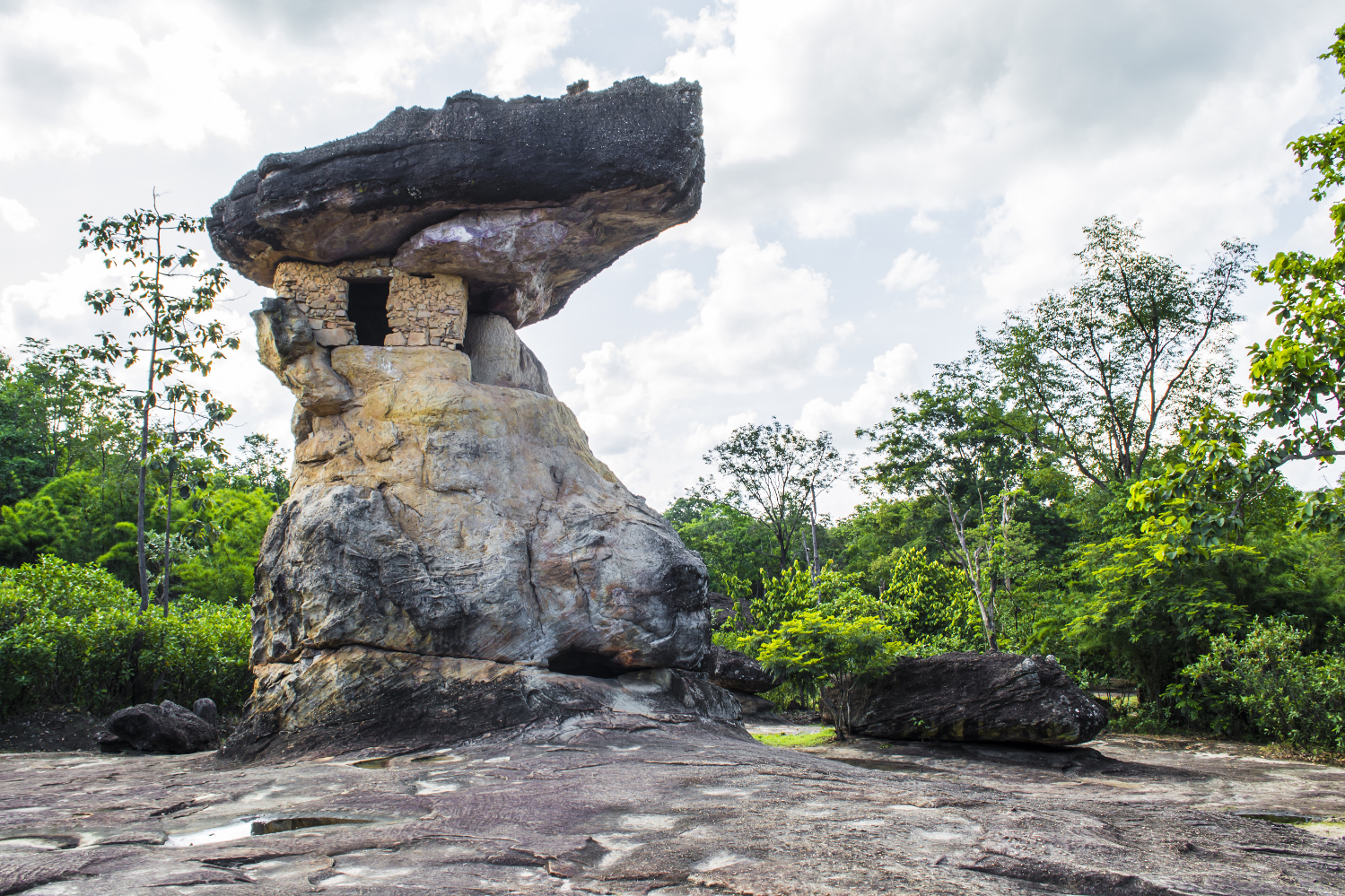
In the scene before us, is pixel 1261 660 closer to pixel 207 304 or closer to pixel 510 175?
pixel 510 175

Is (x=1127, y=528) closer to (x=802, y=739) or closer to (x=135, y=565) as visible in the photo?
(x=802, y=739)

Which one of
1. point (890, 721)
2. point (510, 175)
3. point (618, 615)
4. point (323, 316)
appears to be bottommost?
point (890, 721)

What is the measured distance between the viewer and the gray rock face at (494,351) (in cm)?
957

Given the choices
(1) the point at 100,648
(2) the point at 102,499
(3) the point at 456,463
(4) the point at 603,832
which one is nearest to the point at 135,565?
(2) the point at 102,499

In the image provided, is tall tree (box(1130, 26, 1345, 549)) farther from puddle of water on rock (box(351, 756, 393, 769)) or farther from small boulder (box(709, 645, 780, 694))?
small boulder (box(709, 645, 780, 694))

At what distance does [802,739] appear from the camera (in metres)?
12.0

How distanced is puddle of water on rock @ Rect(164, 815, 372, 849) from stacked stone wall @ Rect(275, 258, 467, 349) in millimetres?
5797

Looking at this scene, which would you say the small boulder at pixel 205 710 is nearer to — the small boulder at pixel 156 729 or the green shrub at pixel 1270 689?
the small boulder at pixel 156 729

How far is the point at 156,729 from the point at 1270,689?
1345 centimetres

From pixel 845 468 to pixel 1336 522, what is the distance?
22.6 metres

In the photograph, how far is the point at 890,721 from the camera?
36.5 ft

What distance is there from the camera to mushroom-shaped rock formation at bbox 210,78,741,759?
6.77m

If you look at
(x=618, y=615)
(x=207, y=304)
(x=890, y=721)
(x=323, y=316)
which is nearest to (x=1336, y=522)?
(x=618, y=615)

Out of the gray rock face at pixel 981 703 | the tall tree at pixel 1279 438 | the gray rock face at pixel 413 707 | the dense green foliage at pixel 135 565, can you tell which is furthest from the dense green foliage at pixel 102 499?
the tall tree at pixel 1279 438
